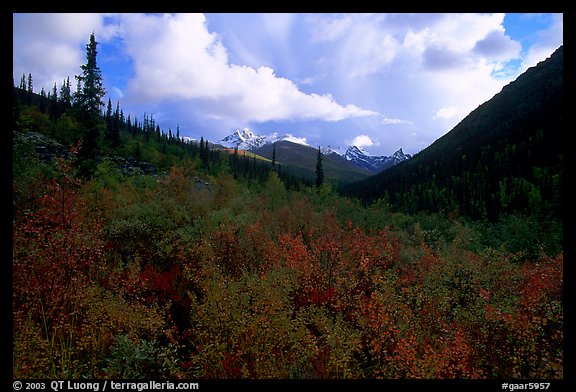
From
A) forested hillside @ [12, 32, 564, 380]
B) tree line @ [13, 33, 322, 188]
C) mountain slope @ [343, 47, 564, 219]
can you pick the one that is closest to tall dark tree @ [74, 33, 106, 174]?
tree line @ [13, 33, 322, 188]

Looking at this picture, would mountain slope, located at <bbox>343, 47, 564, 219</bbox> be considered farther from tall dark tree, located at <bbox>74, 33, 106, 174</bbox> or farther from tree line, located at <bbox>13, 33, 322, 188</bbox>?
tall dark tree, located at <bbox>74, 33, 106, 174</bbox>

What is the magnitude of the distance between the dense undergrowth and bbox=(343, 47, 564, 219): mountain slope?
118ft

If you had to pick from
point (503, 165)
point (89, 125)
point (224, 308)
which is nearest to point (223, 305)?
point (224, 308)

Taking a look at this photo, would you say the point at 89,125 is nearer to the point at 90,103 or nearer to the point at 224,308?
the point at 90,103

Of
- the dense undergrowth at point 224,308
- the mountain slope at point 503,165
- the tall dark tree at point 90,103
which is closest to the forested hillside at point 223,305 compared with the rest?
the dense undergrowth at point 224,308

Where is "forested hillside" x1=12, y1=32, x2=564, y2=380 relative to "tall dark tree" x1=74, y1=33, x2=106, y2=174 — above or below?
below

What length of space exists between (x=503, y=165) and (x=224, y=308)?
79468 millimetres

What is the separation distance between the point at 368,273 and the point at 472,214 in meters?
50.9

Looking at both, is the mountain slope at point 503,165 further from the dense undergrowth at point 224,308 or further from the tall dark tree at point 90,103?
the tall dark tree at point 90,103

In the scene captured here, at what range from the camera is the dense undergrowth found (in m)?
8.28

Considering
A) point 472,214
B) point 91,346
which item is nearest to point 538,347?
point 91,346

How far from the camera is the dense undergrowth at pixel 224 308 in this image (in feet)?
27.2

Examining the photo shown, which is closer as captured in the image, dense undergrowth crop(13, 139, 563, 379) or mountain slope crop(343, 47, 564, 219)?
dense undergrowth crop(13, 139, 563, 379)

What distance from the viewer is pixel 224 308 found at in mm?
10062
